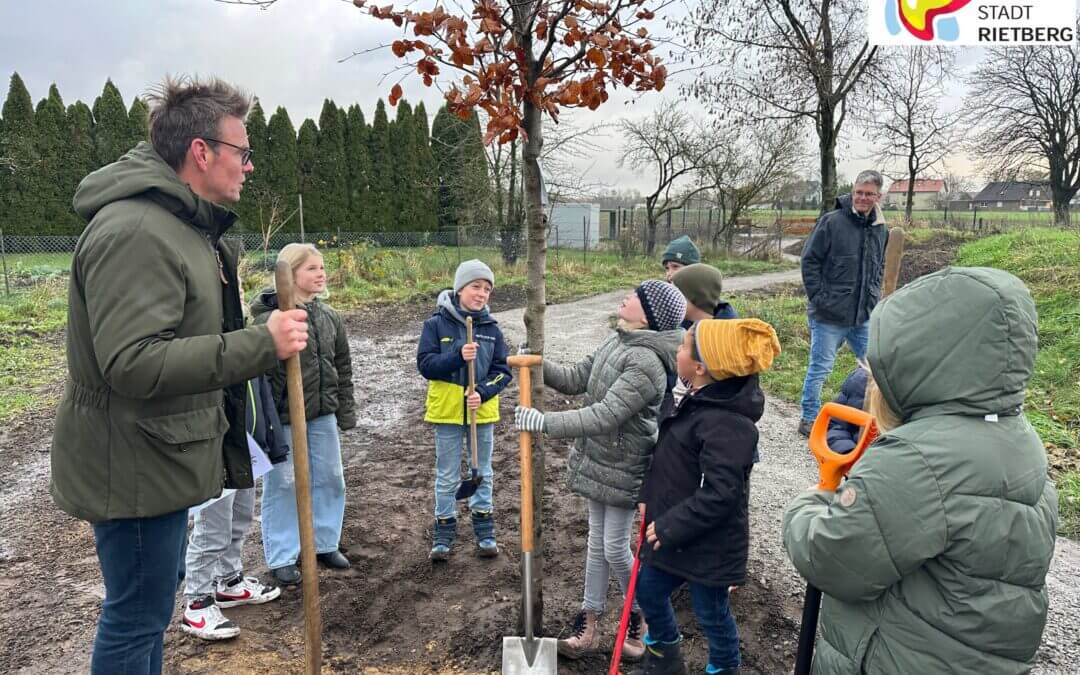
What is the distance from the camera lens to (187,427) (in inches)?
82.7

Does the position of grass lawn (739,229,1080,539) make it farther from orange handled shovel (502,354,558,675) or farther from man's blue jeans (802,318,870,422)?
orange handled shovel (502,354,558,675)

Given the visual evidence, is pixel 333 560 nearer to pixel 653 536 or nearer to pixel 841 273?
pixel 653 536

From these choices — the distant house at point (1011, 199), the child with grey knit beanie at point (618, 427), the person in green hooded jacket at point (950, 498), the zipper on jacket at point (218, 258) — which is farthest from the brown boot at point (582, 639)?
the distant house at point (1011, 199)

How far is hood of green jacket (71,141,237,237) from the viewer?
79.0 inches

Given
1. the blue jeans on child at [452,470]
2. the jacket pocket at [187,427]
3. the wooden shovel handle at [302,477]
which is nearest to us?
the jacket pocket at [187,427]

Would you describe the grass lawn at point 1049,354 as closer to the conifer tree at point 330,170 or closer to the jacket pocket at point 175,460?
the jacket pocket at point 175,460

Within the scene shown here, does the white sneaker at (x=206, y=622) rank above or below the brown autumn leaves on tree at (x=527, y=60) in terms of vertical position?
below

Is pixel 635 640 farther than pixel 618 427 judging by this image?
Yes

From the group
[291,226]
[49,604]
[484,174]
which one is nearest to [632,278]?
[484,174]

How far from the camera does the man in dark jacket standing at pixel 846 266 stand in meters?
5.49

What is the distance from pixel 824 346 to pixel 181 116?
16.2ft

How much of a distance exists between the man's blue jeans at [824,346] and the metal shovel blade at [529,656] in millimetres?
3698

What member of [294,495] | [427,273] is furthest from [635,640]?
[427,273]

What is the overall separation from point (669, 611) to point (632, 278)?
17.1 metres
